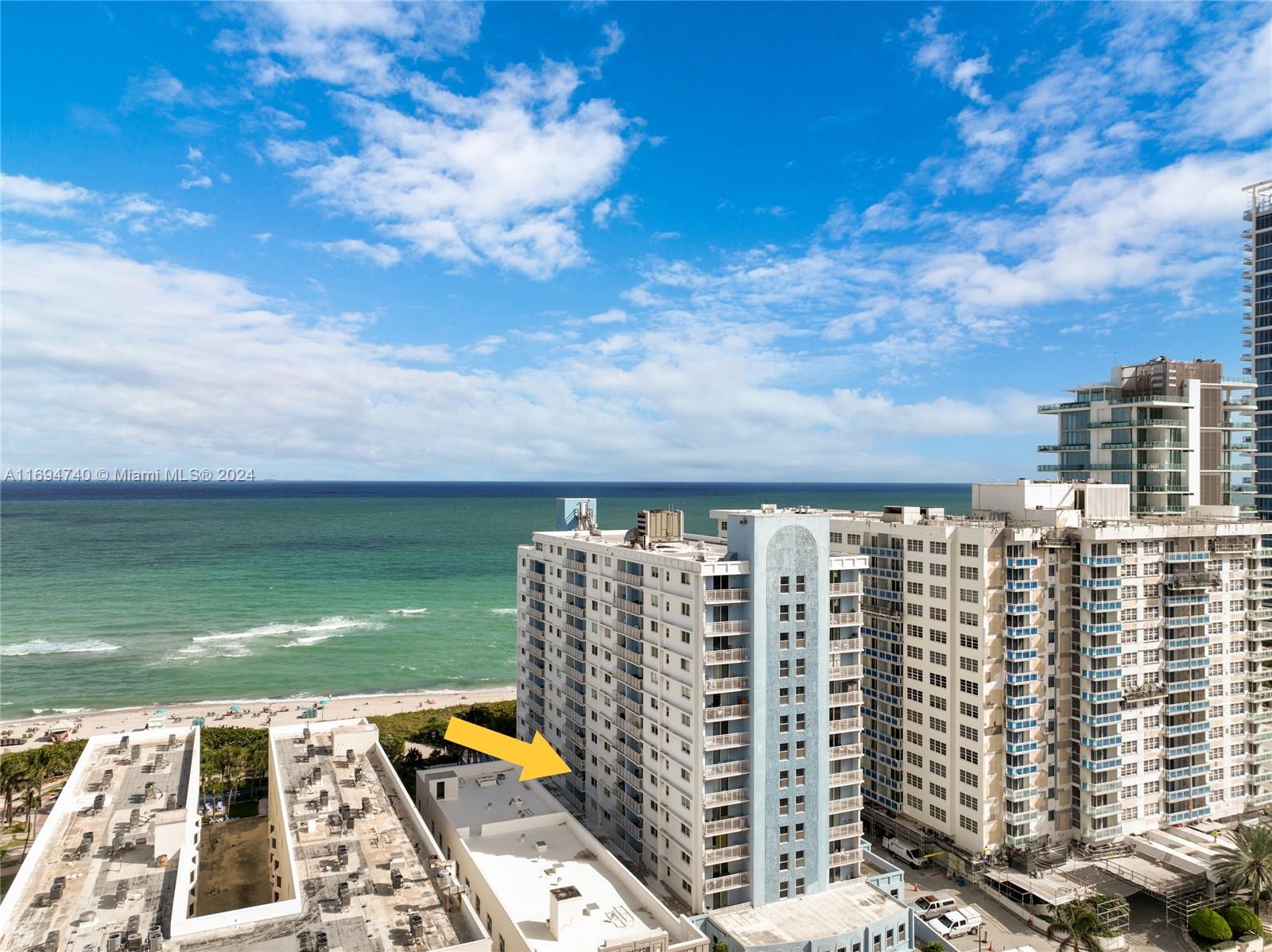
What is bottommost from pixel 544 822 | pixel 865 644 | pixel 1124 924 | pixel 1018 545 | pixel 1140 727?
pixel 1124 924

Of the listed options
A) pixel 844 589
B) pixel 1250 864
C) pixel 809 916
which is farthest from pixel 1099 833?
pixel 844 589

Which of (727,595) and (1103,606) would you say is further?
(1103,606)

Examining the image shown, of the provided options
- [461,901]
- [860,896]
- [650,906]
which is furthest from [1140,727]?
[461,901]

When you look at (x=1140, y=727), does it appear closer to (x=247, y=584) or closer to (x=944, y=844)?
(x=944, y=844)

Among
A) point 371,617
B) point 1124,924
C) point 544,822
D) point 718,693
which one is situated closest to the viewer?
point 718,693

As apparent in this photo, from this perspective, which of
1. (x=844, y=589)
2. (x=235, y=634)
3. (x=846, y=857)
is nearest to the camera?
(x=846, y=857)

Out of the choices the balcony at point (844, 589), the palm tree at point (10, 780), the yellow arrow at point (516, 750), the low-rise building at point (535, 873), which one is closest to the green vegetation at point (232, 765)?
the palm tree at point (10, 780)

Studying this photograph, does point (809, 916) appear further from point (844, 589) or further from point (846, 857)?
point (844, 589)
